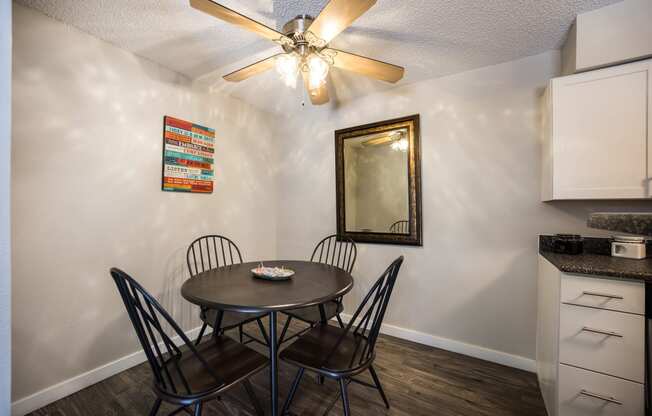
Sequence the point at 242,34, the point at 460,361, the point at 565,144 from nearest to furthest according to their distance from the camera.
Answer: the point at 565,144
the point at 242,34
the point at 460,361

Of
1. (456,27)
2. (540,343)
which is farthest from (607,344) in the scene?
(456,27)

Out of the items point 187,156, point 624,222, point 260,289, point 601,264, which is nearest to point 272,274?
point 260,289

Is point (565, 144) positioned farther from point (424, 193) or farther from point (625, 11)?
point (424, 193)

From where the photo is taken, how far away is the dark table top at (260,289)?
4.14 ft

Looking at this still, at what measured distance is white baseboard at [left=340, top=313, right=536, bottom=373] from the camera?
201 centimetres

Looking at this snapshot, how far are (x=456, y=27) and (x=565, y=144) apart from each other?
3.24 ft

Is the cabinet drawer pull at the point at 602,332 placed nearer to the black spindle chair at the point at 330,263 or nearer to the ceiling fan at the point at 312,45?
the black spindle chair at the point at 330,263

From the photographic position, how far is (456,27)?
1729mm

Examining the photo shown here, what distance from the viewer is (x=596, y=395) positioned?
121cm

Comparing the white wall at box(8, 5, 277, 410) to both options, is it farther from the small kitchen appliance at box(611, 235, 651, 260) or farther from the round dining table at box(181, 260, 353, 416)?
the small kitchen appliance at box(611, 235, 651, 260)

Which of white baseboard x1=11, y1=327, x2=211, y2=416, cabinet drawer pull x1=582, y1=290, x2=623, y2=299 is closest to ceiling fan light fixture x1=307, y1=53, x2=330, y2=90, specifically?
cabinet drawer pull x1=582, y1=290, x2=623, y2=299

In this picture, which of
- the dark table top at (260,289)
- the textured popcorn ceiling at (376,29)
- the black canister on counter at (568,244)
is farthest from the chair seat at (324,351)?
the textured popcorn ceiling at (376,29)

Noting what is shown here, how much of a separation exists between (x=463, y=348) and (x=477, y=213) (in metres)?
1.11

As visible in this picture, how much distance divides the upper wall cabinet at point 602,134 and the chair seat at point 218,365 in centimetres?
200
